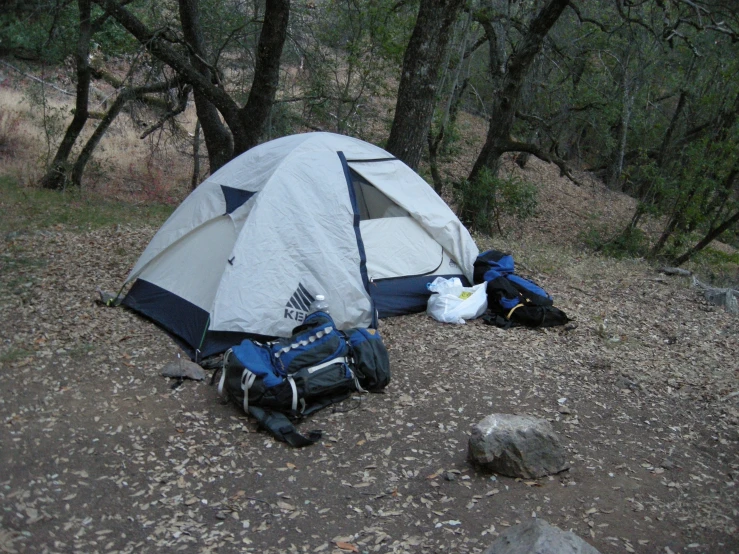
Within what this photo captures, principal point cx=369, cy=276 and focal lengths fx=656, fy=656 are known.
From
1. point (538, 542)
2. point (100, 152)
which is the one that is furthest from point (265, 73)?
point (100, 152)

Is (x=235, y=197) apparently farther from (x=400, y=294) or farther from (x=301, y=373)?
(x=301, y=373)

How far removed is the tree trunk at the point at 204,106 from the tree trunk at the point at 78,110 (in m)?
1.96

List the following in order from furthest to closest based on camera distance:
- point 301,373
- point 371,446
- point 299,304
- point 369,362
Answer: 1. point 299,304
2. point 369,362
3. point 301,373
4. point 371,446

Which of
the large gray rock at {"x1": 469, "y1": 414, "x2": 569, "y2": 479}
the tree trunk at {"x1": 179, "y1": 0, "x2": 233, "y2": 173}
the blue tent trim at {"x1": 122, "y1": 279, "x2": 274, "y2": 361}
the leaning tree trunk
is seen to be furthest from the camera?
the tree trunk at {"x1": 179, "y1": 0, "x2": 233, "y2": 173}

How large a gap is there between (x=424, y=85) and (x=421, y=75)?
115 millimetres

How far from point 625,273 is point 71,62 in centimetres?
1220

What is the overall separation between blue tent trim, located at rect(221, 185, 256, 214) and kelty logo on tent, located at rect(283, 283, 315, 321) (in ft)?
2.97

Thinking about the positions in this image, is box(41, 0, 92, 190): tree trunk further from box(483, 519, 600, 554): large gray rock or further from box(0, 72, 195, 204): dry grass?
box(483, 519, 600, 554): large gray rock

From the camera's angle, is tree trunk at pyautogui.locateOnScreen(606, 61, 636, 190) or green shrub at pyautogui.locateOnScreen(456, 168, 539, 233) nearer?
green shrub at pyautogui.locateOnScreen(456, 168, 539, 233)

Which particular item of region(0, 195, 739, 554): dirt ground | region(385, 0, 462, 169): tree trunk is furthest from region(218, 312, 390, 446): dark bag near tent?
region(385, 0, 462, 169): tree trunk

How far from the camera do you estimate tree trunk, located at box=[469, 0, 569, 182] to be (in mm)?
10258

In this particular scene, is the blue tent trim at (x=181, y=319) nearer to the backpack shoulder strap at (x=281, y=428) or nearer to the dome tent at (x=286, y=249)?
the dome tent at (x=286, y=249)

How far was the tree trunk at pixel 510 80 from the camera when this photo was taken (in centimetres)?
1026

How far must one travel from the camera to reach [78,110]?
1169 centimetres
